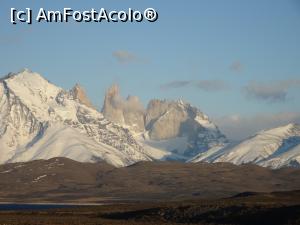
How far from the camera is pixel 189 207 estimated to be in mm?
176750

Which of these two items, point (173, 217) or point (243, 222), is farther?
point (173, 217)

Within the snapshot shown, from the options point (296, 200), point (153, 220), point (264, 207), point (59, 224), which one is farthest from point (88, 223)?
point (296, 200)

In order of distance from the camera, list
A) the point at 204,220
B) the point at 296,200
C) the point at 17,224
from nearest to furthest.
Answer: the point at 17,224 < the point at 204,220 < the point at 296,200

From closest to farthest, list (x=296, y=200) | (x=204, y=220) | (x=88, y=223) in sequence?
(x=88, y=223) < (x=204, y=220) < (x=296, y=200)

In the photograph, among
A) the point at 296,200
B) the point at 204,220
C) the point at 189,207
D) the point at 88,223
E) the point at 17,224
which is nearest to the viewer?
the point at 17,224

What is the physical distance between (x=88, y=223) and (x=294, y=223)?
31.8m

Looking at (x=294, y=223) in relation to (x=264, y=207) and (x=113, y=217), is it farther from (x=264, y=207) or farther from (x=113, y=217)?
(x=113, y=217)

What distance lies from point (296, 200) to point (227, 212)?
3353cm

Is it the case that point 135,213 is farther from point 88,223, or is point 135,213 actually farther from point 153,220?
point 88,223

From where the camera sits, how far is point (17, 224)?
442 ft

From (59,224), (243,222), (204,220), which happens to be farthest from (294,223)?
(59,224)

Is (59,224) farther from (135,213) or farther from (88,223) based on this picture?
(135,213)

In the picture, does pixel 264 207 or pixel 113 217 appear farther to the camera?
pixel 113 217

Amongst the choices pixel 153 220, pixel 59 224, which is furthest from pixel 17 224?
pixel 153 220
